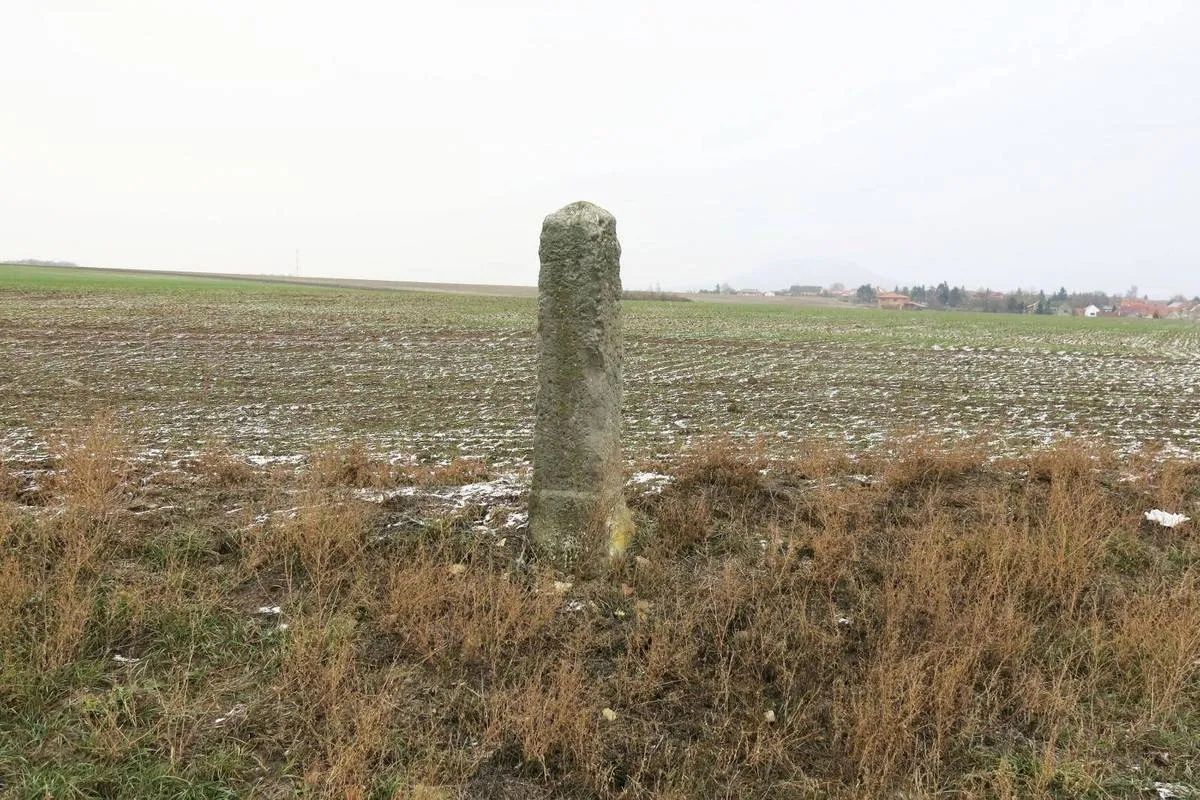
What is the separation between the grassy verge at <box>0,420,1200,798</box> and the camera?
2.96 meters

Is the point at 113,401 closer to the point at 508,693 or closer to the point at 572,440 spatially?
the point at 572,440

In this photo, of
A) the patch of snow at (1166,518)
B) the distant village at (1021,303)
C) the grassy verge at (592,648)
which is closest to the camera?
the grassy verge at (592,648)

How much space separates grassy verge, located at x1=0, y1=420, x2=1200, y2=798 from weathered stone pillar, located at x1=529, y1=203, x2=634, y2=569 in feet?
1.00

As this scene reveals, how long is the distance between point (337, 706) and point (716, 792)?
175 centimetres

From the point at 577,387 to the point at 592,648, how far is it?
1.66m

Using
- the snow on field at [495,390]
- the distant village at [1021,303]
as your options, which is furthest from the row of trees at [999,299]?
the snow on field at [495,390]

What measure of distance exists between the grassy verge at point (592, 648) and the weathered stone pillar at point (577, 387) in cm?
30

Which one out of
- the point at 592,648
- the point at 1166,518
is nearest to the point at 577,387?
the point at 592,648

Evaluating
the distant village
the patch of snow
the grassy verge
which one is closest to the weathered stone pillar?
A: the grassy verge

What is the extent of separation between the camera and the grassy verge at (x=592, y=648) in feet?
9.73

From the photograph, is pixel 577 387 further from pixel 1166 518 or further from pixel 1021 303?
pixel 1021 303

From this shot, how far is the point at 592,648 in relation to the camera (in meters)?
3.85

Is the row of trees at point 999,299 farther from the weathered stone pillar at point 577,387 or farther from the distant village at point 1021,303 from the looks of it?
the weathered stone pillar at point 577,387

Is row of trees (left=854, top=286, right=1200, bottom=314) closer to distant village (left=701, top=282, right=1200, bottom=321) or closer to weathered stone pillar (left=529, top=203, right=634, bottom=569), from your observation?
distant village (left=701, top=282, right=1200, bottom=321)
